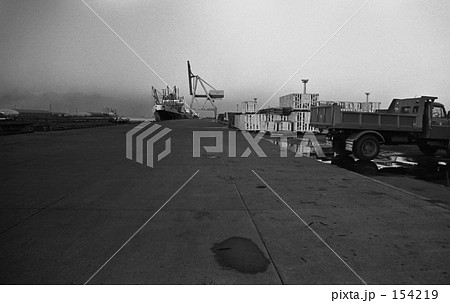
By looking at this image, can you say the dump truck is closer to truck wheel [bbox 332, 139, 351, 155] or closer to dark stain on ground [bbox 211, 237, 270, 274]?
truck wheel [bbox 332, 139, 351, 155]

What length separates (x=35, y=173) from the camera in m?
7.56

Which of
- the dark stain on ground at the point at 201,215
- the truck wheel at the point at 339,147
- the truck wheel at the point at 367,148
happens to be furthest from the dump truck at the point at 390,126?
the dark stain on ground at the point at 201,215

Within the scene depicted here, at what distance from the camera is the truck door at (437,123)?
12141 mm

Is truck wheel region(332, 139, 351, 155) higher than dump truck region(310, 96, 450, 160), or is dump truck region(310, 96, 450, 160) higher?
dump truck region(310, 96, 450, 160)

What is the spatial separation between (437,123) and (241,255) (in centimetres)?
1316

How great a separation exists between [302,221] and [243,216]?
93cm

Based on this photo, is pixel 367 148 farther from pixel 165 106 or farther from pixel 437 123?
pixel 165 106

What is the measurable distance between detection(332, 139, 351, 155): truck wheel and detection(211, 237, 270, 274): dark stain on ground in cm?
1095

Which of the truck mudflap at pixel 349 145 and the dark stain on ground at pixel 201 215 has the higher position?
the truck mudflap at pixel 349 145

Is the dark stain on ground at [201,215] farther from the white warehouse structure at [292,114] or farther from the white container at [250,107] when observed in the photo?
the white container at [250,107]

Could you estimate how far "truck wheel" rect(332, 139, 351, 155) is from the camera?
13.0 metres

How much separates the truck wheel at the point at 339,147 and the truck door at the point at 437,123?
362 cm

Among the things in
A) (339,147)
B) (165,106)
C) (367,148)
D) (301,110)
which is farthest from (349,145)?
(165,106)

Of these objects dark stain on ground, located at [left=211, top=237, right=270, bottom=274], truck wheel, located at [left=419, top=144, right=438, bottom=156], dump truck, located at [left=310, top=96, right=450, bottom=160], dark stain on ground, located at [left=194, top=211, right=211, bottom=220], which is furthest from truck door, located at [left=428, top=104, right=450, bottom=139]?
dark stain on ground, located at [left=211, top=237, right=270, bottom=274]
